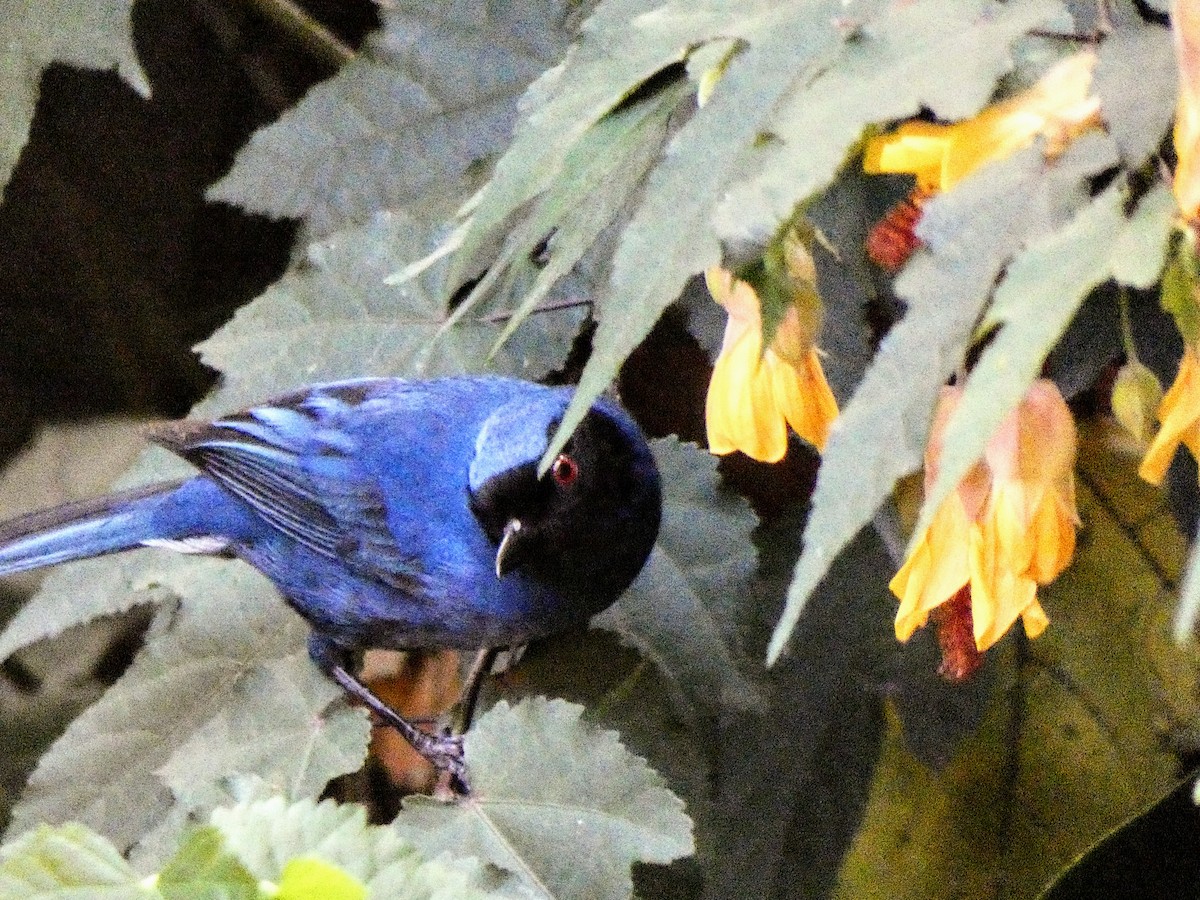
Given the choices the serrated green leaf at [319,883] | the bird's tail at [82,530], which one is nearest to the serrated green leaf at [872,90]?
the serrated green leaf at [319,883]

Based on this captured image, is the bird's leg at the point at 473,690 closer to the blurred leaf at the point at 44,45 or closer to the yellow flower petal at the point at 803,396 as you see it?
the yellow flower petal at the point at 803,396

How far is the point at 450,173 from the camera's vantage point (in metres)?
1.10

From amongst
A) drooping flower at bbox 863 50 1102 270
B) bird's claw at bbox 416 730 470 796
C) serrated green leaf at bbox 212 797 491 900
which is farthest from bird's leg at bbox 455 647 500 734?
drooping flower at bbox 863 50 1102 270

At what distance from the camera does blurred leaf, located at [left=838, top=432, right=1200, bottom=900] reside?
97cm

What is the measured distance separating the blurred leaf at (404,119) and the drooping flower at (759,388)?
524 millimetres

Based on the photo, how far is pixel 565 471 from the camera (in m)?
1.02

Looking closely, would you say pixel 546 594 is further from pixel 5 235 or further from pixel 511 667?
pixel 5 235

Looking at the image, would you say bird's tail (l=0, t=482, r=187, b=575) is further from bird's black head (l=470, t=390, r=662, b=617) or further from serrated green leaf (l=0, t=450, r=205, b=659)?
bird's black head (l=470, t=390, r=662, b=617)

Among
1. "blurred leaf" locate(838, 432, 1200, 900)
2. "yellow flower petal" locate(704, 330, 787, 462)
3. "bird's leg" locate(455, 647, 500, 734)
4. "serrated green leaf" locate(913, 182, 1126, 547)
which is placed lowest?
"blurred leaf" locate(838, 432, 1200, 900)

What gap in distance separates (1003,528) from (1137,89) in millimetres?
198

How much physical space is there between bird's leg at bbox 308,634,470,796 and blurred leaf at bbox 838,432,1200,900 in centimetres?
37

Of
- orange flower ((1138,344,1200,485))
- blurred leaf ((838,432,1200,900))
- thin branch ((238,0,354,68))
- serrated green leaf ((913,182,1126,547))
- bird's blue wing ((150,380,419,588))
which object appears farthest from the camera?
thin branch ((238,0,354,68))

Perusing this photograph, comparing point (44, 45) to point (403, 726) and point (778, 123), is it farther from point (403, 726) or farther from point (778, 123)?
point (778, 123)

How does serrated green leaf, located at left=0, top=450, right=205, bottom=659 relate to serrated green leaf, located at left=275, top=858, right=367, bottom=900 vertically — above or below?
below
